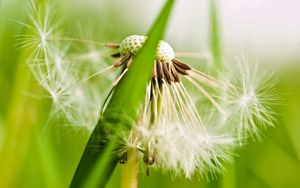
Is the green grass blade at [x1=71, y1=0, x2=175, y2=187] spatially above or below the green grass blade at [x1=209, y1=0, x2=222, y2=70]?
below

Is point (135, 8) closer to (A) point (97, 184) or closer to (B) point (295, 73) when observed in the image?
(B) point (295, 73)

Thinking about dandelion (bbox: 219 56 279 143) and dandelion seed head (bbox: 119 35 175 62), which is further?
dandelion (bbox: 219 56 279 143)

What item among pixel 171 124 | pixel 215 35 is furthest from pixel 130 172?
pixel 215 35

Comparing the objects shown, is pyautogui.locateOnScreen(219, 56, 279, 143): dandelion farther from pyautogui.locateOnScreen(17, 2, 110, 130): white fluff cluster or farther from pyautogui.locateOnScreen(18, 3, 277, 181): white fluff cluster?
pyautogui.locateOnScreen(17, 2, 110, 130): white fluff cluster

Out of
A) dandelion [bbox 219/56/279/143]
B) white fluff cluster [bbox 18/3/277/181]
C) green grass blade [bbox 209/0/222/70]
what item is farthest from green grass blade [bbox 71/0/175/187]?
dandelion [bbox 219/56/279/143]

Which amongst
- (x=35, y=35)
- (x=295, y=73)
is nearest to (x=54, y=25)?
(x=35, y=35)

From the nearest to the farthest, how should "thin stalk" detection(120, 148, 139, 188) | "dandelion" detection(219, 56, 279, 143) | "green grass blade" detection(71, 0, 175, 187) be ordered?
"green grass blade" detection(71, 0, 175, 187), "thin stalk" detection(120, 148, 139, 188), "dandelion" detection(219, 56, 279, 143)

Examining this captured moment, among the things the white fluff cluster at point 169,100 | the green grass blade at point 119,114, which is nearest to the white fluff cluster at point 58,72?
the white fluff cluster at point 169,100
